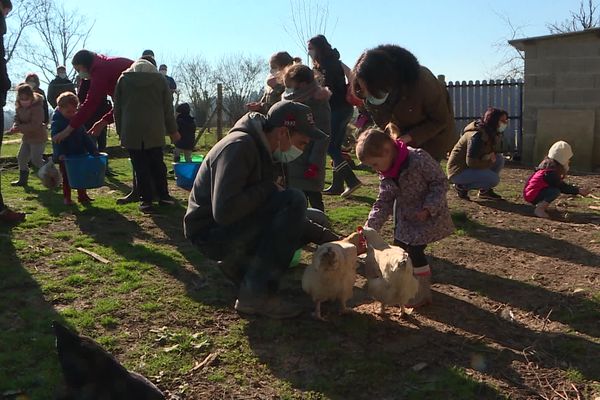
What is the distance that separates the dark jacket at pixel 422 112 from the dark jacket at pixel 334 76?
297 centimetres

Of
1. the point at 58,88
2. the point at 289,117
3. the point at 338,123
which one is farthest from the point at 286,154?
the point at 58,88

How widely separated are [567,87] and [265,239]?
9443mm

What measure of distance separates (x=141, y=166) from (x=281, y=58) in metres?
1.91

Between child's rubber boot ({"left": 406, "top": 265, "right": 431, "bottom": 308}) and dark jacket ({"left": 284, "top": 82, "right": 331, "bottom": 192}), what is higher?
dark jacket ({"left": 284, "top": 82, "right": 331, "bottom": 192})

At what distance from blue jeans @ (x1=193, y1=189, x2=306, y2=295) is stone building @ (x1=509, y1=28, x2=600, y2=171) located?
9.06 m

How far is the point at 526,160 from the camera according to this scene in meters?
12.1

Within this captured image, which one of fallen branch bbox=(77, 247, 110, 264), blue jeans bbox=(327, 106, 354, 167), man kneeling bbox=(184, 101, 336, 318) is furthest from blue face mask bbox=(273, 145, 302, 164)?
blue jeans bbox=(327, 106, 354, 167)

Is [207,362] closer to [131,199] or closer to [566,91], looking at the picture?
[131,199]

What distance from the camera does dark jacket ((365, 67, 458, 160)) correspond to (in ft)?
14.1

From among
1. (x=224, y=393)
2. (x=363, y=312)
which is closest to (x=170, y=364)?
(x=224, y=393)

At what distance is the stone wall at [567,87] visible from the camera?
11.1m

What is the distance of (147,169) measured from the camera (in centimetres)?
670

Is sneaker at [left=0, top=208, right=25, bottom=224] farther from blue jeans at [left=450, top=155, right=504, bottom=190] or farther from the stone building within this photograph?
the stone building

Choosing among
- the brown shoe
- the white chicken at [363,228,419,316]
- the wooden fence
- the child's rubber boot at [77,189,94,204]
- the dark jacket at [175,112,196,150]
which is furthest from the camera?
the wooden fence
